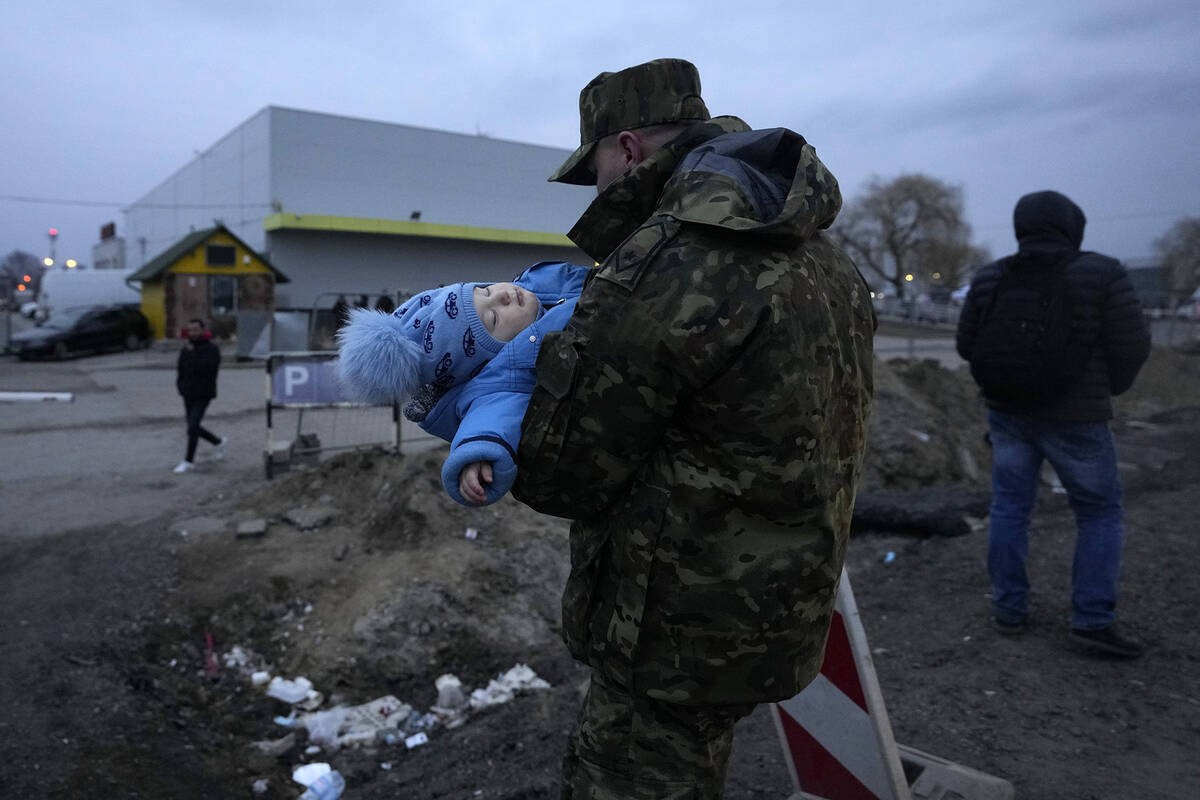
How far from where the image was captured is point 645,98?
74.0 inches

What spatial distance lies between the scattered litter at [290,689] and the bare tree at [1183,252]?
202ft

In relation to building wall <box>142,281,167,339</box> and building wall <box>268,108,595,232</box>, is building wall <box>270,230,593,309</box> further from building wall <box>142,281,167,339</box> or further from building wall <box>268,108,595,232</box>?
building wall <box>142,281,167,339</box>

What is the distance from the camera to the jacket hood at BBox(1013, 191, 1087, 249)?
372 cm

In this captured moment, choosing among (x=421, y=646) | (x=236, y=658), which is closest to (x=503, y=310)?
(x=421, y=646)

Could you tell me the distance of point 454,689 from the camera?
4281mm

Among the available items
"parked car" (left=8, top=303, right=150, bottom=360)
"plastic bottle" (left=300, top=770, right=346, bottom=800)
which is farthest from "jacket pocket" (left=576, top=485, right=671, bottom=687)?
"parked car" (left=8, top=303, right=150, bottom=360)

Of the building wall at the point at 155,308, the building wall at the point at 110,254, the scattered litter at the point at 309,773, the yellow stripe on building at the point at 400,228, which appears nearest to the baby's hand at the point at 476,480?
the scattered litter at the point at 309,773

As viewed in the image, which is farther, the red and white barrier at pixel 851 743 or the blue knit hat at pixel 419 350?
the red and white barrier at pixel 851 743

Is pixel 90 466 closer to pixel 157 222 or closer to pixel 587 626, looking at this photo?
pixel 587 626

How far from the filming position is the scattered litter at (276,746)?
383 cm

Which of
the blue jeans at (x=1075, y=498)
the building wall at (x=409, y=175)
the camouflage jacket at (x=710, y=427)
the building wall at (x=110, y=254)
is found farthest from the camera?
the building wall at (x=110, y=254)

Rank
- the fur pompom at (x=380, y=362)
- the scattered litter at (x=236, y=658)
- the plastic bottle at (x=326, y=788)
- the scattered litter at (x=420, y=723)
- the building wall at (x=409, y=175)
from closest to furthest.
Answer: the fur pompom at (x=380, y=362) → the plastic bottle at (x=326, y=788) → the scattered litter at (x=420, y=723) → the scattered litter at (x=236, y=658) → the building wall at (x=409, y=175)

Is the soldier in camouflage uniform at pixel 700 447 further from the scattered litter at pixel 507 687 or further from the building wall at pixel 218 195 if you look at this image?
the building wall at pixel 218 195

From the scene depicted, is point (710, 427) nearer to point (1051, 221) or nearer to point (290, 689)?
point (1051, 221)
